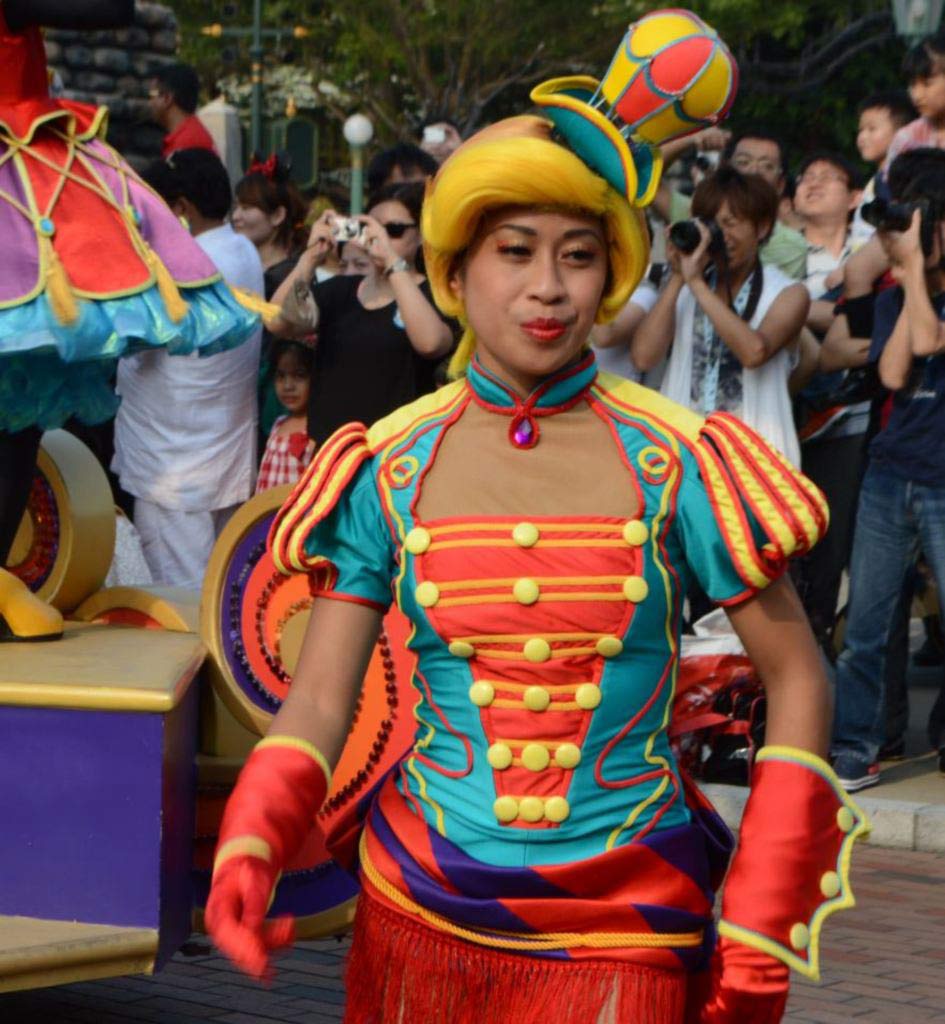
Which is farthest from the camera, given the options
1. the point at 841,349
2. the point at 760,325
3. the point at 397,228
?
the point at 841,349

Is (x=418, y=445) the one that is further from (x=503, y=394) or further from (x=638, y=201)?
(x=638, y=201)

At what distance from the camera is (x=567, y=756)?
98.3 inches

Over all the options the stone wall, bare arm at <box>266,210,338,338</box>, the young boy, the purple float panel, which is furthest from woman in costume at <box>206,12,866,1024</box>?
the stone wall

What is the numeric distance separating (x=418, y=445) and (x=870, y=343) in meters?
4.33

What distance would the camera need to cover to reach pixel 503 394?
8.70ft

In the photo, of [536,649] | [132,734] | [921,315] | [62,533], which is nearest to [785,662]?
[536,649]

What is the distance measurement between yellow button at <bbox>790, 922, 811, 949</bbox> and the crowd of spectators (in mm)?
3986

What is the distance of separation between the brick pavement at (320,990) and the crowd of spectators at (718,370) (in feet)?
4.54

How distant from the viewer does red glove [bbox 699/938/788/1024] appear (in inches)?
93.8

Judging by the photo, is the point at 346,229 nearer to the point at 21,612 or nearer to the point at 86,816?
the point at 21,612

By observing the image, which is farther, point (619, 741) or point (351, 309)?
point (351, 309)

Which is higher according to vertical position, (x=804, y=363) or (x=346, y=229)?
(x=346, y=229)

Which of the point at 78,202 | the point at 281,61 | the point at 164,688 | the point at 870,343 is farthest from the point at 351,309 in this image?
the point at 281,61

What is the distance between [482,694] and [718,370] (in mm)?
4191
